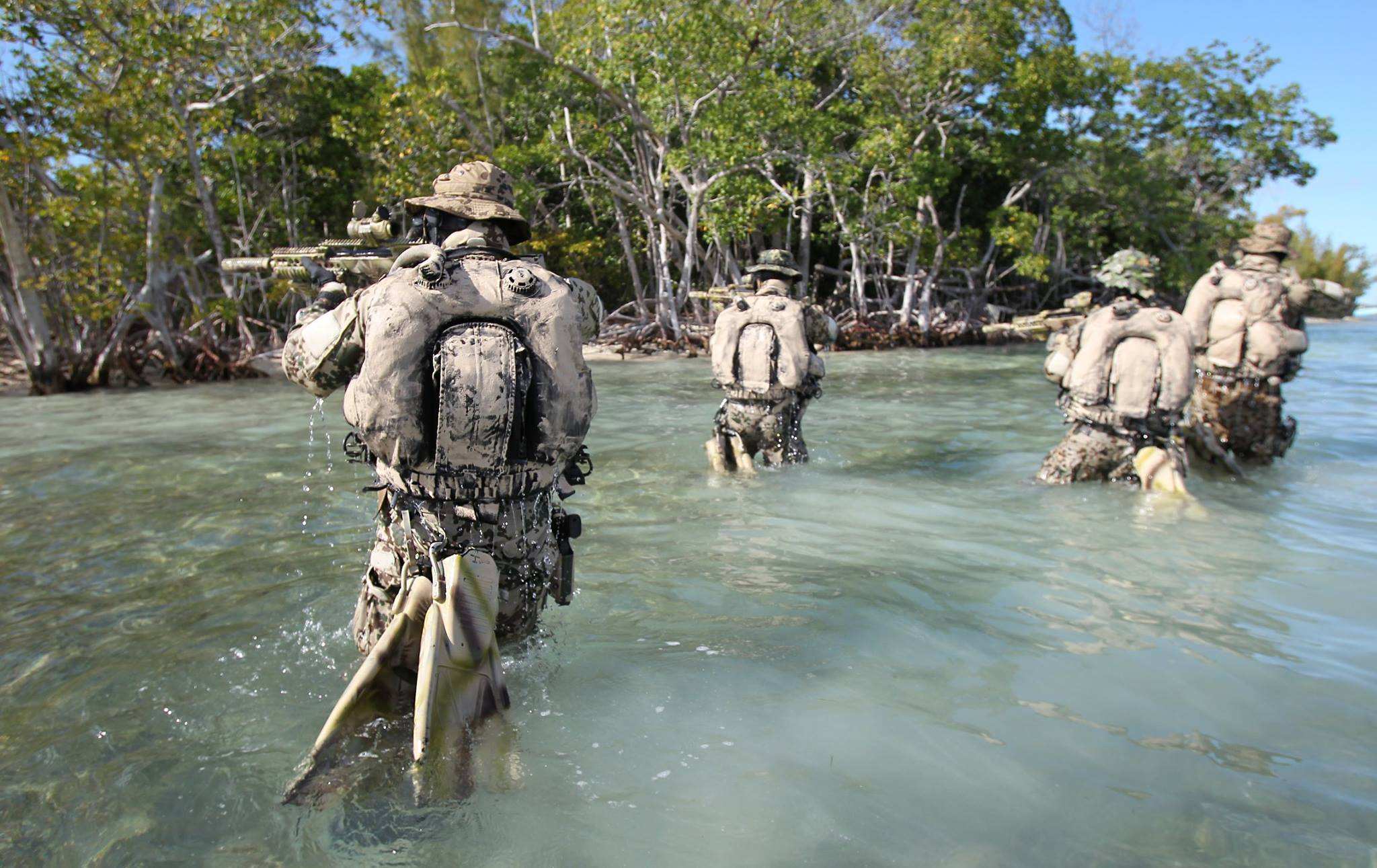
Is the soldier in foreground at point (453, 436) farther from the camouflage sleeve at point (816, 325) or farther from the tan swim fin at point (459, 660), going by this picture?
the camouflage sleeve at point (816, 325)

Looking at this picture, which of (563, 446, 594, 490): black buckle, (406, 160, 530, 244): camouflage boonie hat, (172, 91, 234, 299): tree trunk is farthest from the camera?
(172, 91, 234, 299): tree trunk

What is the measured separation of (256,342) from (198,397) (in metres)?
4.46

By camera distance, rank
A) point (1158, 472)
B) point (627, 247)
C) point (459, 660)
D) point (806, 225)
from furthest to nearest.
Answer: point (806, 225) → point (627, 247) → point (1158, 472) → point (459, 660)

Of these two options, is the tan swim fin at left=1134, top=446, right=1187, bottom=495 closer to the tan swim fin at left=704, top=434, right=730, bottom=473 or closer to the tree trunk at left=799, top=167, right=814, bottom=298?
the tan swim fin at left=704, top=434, right=730, bottom=473

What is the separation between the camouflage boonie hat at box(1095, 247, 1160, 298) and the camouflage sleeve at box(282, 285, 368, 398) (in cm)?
515

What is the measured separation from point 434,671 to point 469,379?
0.95m

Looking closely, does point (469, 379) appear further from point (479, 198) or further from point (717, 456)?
point (717, 456)

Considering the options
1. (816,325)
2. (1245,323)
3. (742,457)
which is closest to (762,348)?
(816,325)

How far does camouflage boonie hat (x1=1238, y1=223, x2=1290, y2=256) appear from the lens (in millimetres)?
7828

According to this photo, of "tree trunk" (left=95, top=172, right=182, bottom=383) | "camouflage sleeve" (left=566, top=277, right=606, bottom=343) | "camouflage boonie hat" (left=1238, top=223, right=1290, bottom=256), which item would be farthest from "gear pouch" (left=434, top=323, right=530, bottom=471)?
"tree trunk" (left=95, top=172, right=182, bottom=383)

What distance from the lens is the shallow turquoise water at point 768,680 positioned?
9.41 ft

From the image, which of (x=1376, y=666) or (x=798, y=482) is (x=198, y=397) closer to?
(x=798, y=482)

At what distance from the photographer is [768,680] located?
12.9 feet

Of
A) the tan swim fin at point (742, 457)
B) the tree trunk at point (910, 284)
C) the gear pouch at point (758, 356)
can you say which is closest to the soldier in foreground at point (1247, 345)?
the gear pouch at point (758, 356)
